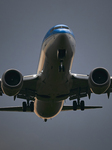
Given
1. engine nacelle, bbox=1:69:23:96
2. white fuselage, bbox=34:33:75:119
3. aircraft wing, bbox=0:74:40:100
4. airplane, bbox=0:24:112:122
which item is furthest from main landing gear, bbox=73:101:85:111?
engine nacelle, bbox=1:69:23:96

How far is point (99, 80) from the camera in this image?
60.3 feet

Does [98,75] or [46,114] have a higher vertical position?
[98,75]

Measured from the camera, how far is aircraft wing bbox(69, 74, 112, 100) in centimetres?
2048

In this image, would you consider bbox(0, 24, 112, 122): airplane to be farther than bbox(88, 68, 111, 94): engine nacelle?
No

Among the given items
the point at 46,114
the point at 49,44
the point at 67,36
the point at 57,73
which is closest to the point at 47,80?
the point at 57,73

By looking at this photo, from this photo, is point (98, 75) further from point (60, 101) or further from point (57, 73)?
point (60, 101)

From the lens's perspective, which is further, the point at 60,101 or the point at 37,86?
the point at 60,101

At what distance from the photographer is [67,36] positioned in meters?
16.5

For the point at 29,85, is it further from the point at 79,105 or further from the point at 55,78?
the point at 79,105

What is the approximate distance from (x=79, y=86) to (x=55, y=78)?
4.44 meters

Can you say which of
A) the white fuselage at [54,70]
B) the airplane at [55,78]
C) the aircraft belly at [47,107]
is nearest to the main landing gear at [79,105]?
the airplane at [55,78]

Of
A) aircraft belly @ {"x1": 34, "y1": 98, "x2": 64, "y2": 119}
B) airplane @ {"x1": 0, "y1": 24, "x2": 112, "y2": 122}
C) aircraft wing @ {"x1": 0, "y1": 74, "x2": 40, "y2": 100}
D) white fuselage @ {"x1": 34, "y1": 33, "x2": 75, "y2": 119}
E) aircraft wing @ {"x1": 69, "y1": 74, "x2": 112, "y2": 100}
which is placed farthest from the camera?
aircraft belly @ {"x1": 34, "y1": 98, "x2": 64, "y2": 119}

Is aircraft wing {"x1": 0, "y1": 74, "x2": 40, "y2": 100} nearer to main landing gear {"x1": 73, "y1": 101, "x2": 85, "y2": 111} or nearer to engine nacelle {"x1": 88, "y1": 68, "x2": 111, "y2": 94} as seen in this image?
engine nacelle {"x1": 88, "y1": 68, "x2": 111, "y2": 94}

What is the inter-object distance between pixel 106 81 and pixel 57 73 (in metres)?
3.69
